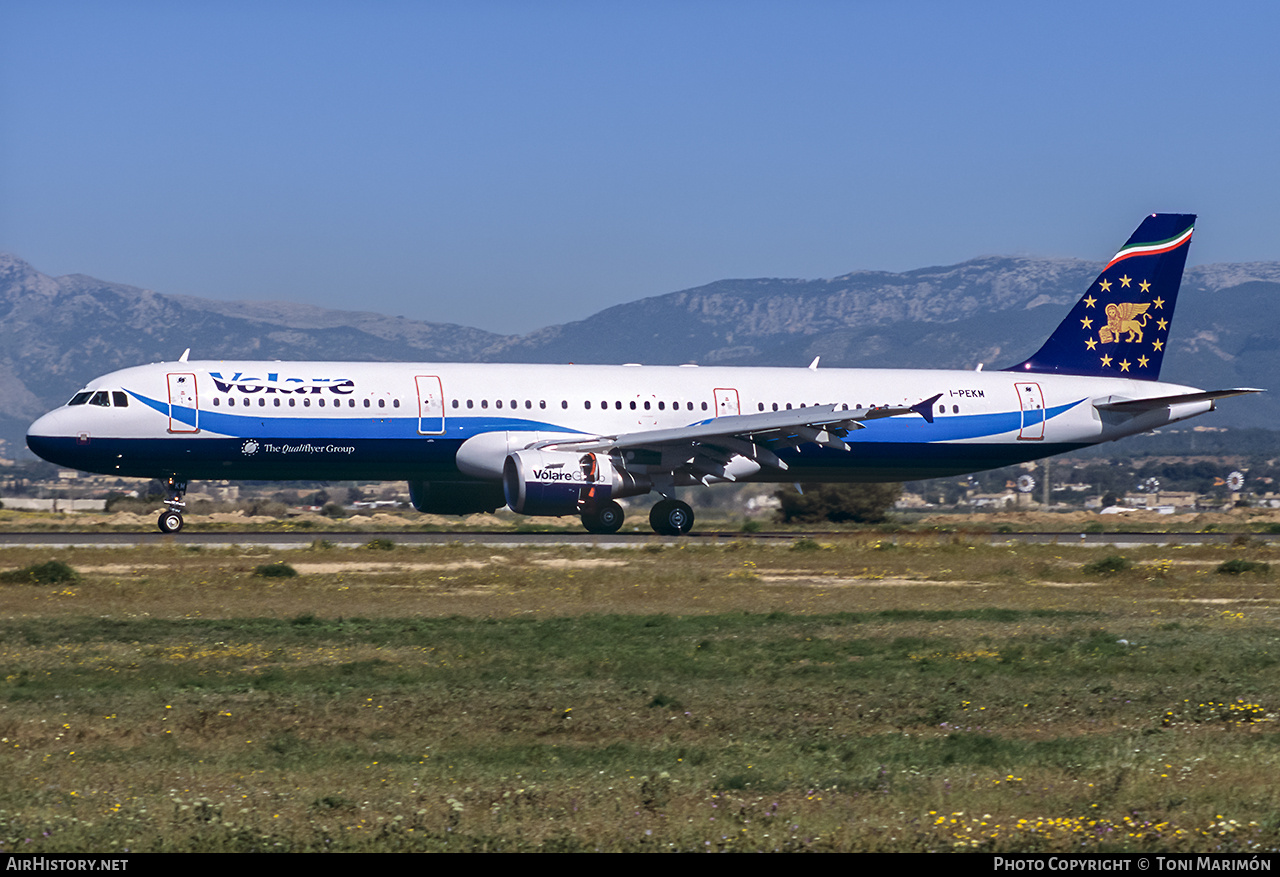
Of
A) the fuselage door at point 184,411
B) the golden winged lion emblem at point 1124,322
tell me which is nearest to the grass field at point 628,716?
the fuselage door at point 184,411

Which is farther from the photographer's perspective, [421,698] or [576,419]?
[576,419]

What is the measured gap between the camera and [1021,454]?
41281mm

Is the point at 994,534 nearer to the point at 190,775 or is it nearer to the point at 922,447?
the point at 922,447

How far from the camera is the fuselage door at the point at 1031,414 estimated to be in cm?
4066

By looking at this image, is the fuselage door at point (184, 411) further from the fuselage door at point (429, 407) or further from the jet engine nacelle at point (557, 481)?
the jet engine nacelle at point (557, 481)

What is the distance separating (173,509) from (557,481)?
1018 cm

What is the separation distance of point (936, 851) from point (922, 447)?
103 feet

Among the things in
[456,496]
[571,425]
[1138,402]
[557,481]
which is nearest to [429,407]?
[456,496]

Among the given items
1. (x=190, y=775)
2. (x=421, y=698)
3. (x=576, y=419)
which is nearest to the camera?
(x=190, y=775)

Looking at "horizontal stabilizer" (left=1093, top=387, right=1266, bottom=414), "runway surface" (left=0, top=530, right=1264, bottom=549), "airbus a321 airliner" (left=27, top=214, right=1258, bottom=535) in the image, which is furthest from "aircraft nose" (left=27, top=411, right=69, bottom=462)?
"horizontal stabilizer" (left=1093, top=387, right=1266, bottom=414)

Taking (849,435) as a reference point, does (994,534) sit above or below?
below
